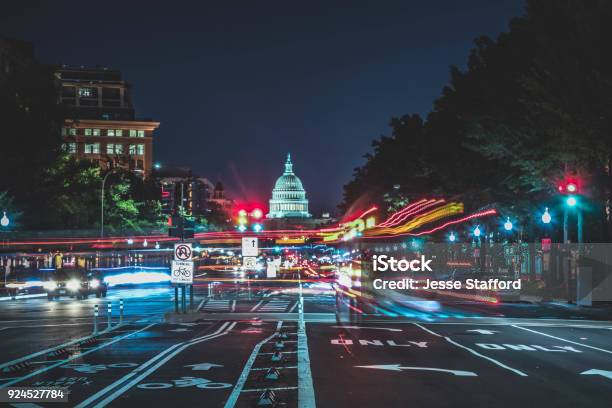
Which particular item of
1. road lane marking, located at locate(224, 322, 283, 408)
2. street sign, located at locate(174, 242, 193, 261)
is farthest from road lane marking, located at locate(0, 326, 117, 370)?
street sign, located at locate(174, 242, 193, 261)

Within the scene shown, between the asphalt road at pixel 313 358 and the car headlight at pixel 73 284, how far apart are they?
12102mm

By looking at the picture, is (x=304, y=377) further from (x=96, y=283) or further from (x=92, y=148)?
(x=92, y=148)

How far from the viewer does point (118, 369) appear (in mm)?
17953

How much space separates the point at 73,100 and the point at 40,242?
Answer: 112 meters

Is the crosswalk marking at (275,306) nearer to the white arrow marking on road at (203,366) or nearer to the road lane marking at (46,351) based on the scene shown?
the road lane marking at (46,351)

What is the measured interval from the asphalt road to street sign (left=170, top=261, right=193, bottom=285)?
1473 millimetres

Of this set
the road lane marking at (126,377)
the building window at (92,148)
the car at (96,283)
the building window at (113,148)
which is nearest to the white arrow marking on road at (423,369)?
the road lane marking at (126,377)

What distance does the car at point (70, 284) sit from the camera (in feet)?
158

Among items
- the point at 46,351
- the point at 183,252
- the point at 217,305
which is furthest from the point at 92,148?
the point at 46,351

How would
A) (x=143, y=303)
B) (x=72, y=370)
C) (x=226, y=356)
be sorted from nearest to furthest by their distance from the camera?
(x=72, y=370)
(x=226, y=356)
(x=143, y=303)

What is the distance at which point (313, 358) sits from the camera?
19938mm

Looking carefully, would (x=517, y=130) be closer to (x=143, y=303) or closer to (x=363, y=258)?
(x=363, y=258)

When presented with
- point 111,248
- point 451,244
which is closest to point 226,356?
point 111,248

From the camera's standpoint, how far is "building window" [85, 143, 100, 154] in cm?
17375
